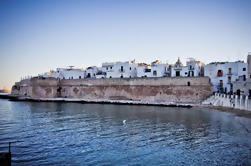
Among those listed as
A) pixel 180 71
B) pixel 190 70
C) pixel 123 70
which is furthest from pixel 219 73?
pixel 123 70

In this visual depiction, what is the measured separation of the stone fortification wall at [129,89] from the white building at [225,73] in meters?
1.81

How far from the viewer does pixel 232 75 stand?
92.4ft

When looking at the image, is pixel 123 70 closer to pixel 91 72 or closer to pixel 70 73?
pixel 91 72

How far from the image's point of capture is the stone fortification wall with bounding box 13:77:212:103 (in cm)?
2884

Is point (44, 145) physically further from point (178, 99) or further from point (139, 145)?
point (178, 99)

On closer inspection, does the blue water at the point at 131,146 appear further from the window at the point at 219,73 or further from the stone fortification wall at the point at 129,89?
the window at the point at 219,73

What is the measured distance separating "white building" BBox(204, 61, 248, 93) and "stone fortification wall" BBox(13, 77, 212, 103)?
1.81m

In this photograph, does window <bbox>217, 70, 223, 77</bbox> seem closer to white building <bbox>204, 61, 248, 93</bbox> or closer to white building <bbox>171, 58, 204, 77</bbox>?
white building <bbox>204, 61, 248, 93</bbox>

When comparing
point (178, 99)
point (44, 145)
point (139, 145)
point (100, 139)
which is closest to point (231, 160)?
point (139, 145)

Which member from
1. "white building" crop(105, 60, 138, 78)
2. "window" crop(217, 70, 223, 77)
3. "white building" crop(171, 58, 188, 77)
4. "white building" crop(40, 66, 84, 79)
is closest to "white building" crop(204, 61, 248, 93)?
"window" crop(217, 70, 223, 77)

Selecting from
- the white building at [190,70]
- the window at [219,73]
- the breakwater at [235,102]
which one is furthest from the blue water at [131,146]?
the white building at [190,70]

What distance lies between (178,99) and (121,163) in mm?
24191

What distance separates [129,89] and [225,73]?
48.3 feet

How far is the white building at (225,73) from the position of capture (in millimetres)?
27703
